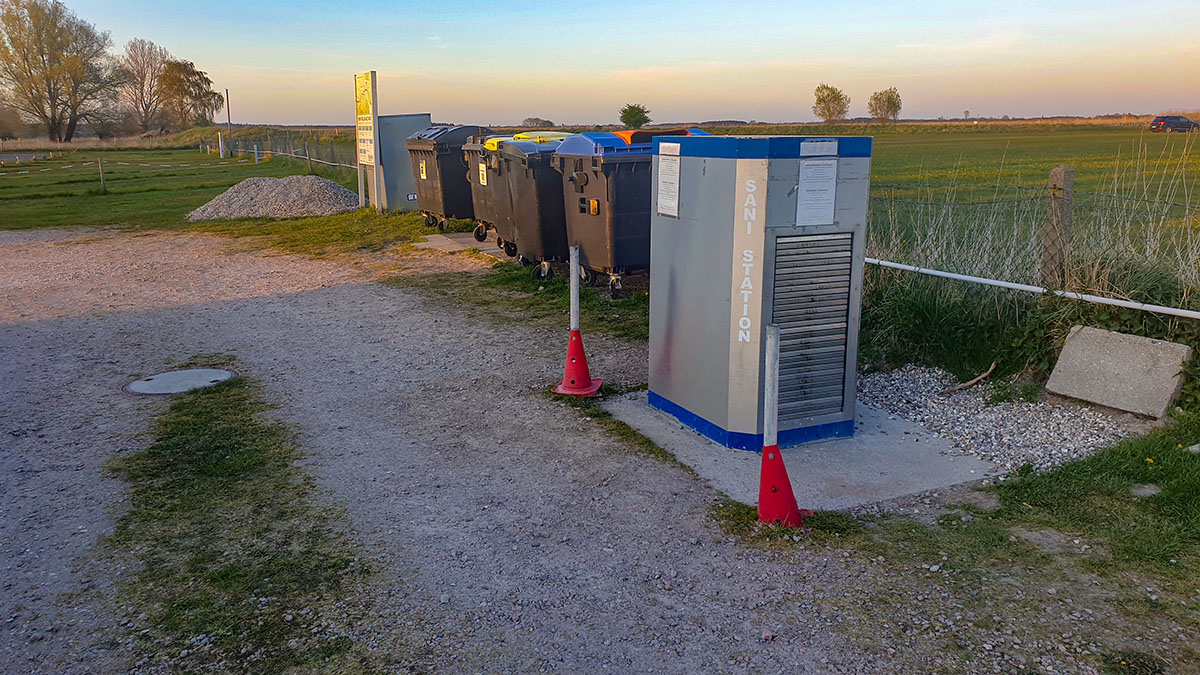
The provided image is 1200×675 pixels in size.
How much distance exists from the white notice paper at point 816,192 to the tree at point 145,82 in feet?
298

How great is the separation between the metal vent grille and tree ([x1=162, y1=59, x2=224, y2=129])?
95473 mm

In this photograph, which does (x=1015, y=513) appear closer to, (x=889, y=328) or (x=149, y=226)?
(x=889, y=328)

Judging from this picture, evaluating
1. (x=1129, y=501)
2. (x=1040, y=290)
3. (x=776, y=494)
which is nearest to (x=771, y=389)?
(x=776, y=494)

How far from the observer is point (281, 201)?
19344 millimetres

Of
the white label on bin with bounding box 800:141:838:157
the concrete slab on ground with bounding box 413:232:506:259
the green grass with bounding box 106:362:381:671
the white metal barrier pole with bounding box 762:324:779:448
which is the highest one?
the white label on bin with bounding box 800:141:838:157

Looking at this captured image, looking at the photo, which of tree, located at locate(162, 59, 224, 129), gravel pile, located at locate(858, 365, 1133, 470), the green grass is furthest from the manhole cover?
tree, located at locate(162, 59, 224, 129)

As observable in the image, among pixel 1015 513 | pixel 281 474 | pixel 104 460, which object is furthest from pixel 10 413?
pixel 1015 513

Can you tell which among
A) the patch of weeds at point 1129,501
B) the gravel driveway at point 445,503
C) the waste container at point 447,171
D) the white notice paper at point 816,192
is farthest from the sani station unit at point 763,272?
the waste container at point 447,171

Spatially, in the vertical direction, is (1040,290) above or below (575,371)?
above

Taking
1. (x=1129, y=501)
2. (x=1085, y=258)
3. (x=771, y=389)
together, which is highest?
→ (x=1085, y=258)

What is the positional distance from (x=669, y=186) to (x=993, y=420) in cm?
257

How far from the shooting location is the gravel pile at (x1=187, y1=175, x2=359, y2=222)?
18938 mm

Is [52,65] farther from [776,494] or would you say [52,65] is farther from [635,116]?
[776,494]

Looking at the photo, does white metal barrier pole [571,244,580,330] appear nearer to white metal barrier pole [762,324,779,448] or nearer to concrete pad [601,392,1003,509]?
concrete pad [601,392,1003,509]
